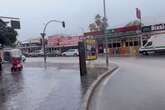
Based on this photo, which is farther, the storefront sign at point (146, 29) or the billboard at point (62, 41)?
the billboard at point (62, 41)

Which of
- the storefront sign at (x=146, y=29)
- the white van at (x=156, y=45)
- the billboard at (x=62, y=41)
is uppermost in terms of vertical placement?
the storefront sign at (x=146, y=29)

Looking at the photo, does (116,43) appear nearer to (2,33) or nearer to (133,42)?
(133,42)

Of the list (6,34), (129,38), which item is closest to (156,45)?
(129,38)

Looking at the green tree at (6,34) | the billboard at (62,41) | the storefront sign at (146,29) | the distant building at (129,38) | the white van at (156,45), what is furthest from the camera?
the billboard at (62,41)

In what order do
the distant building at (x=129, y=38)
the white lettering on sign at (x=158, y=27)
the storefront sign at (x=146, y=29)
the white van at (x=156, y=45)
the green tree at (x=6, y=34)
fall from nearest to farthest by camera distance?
the green tree at (x=6, y=34) → the white van at (x=156, y=45) → the white lettering on sign at (x=158, y=27) → the distant building at (x=129, y=38) → the storefront sign at (x=146, y=29)

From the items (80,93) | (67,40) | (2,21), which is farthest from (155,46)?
(67,40)

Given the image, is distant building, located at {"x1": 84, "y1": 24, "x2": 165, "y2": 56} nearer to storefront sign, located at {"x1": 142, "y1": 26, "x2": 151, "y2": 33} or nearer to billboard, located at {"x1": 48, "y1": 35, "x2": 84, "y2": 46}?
storefront sign, located at {"x1": 142, "y1": 26, "x2": 151, "y2": 33}

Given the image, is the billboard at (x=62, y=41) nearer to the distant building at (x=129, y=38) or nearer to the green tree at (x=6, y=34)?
the distant building at (x=129, y=38)

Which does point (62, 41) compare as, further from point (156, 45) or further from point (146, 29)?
point (156, 45)

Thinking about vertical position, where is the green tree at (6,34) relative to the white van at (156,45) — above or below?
above

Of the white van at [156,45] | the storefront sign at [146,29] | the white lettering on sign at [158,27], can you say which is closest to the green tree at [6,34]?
the white van at [156,45]

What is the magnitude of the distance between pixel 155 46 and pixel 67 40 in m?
45.0

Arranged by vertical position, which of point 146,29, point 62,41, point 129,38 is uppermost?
point 146,29

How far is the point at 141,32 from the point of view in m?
61.7
